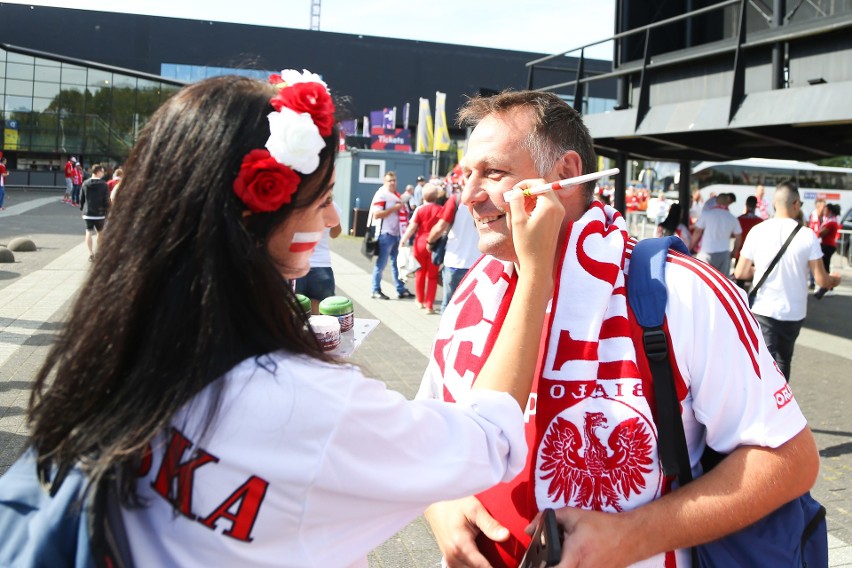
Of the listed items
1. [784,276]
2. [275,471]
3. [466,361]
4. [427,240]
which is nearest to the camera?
[275,471]

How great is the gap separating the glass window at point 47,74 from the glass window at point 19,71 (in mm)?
333

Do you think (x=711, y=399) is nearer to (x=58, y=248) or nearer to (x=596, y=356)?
(x=596, y=356)

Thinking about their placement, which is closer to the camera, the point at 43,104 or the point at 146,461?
the point at 146,461

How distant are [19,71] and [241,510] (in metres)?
45.9

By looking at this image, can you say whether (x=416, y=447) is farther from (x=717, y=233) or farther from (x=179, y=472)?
(x=717, y=233)

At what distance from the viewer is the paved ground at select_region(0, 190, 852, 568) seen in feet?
13.6

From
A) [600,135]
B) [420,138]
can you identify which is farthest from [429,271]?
[420,138]

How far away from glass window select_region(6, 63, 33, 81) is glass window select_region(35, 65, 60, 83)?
33 centimetres

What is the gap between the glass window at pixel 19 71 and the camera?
4000 cm

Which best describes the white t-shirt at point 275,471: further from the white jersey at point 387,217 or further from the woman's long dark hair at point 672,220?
the woman's long dark hair at point 672,220

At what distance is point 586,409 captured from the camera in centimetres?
162

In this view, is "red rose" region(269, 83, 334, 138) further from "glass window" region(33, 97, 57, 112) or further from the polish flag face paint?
"glass window" region(33, 97, 57, 112)

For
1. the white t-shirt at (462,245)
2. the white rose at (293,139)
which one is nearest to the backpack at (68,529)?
the white rose at (293,139)

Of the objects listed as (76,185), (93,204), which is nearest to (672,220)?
(93,204)
